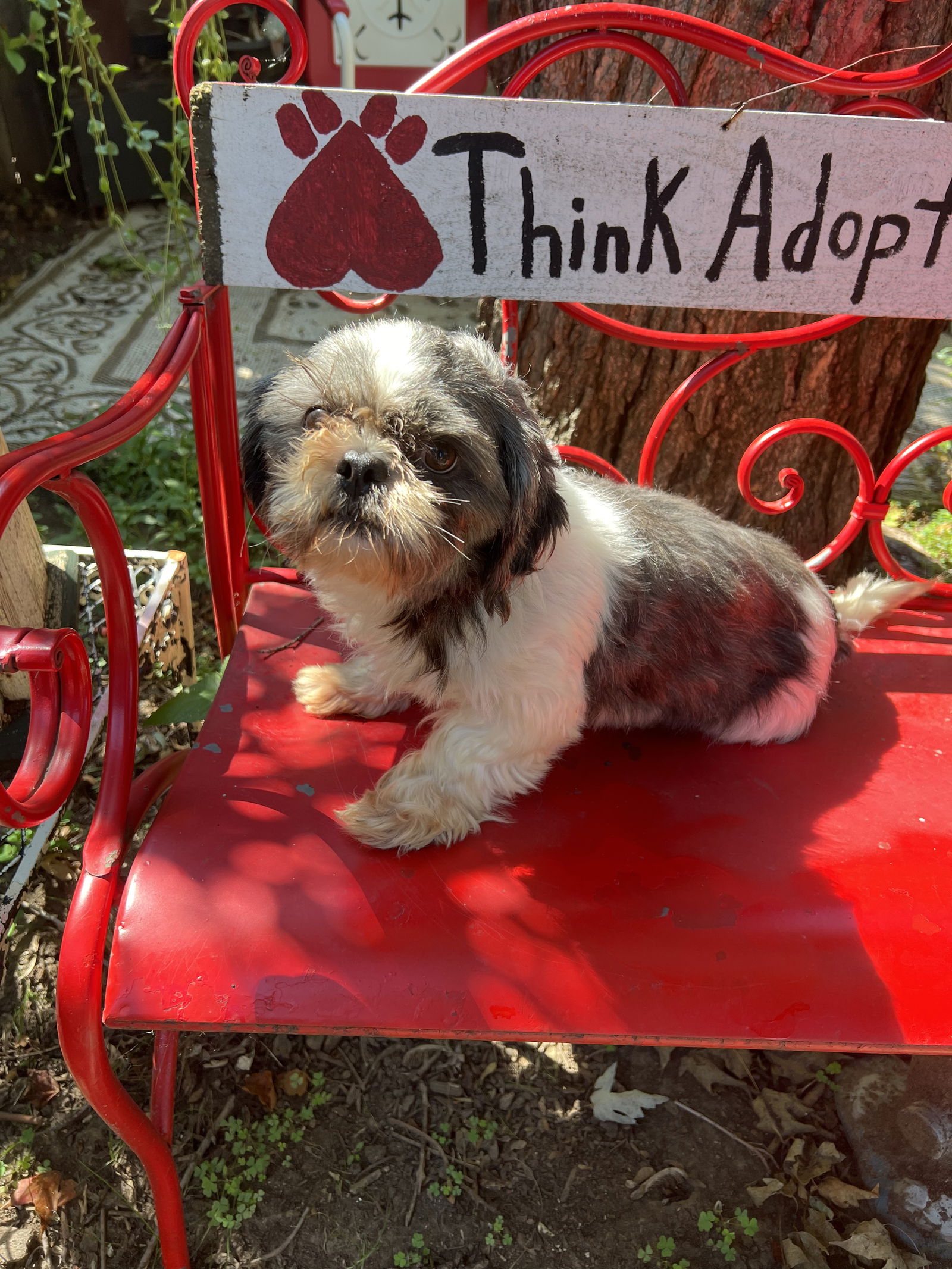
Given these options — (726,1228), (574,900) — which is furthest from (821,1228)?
(574,900)

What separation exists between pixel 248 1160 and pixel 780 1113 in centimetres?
127

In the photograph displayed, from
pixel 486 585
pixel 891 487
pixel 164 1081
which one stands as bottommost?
pixel 164 1081

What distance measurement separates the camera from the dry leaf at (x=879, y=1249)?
197 cm

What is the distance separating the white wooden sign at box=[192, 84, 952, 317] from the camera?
174cm

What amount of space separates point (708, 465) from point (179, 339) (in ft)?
6.04

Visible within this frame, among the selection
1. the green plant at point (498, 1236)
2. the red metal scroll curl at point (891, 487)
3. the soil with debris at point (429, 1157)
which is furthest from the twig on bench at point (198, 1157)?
the red metal scroll curl at point (891, 487)

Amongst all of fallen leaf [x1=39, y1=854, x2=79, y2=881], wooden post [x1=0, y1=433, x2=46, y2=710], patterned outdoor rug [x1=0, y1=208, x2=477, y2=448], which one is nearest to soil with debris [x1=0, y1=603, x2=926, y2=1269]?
fallen leaf [x1=39, y1=854, x2=79, y2=881]

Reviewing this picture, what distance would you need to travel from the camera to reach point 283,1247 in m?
1.98

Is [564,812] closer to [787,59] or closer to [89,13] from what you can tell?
[787,59]

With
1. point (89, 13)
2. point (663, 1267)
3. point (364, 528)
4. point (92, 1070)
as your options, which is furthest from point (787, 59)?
point (89, 13)

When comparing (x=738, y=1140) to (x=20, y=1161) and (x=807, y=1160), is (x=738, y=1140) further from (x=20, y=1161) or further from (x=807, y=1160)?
(x=20, y=1161)

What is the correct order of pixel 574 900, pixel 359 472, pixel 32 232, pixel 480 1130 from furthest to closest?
pixel 32 232 < pixel 480 1130 < pixel 574 900 < pixel 359 472

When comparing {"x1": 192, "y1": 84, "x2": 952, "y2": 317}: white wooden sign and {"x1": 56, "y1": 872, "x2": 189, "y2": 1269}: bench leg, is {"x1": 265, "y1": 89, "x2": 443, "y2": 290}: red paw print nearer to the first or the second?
{"x1": 192, "y1": 84, "x2": 952, "y2": 317}: white wooden sign

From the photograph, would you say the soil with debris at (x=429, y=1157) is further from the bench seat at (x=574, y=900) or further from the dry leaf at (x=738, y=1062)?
the bench seat at (x=574, y=900)
